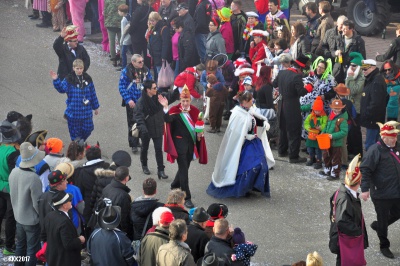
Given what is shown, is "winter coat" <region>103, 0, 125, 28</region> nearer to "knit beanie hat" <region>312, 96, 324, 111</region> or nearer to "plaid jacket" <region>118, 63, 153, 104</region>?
"plaid jacket" <region>118, 63, 153, 104</region>

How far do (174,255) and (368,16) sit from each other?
13.2 metres

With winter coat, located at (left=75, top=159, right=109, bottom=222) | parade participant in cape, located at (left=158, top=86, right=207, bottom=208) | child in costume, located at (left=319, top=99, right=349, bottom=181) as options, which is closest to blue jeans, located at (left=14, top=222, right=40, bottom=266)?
winter coat, located at (left=75, top=159, right=109, bottom=222)

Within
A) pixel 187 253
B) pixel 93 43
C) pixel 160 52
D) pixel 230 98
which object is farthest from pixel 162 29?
pixel 187 253

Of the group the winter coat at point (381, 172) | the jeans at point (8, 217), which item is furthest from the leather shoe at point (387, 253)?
the jeans at point (8, 217)

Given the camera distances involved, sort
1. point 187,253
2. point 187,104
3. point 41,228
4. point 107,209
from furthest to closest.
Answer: point 187,104, point 41,228, point 107,209, point 187,253

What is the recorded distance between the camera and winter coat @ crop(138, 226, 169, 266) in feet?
28.0

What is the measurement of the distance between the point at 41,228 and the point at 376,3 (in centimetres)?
1218

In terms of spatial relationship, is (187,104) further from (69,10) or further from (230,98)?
(69,10)

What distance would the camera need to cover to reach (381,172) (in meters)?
10.7

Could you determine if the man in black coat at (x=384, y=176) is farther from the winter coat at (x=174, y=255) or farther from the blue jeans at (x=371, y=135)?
the winter coat at (x=174, y=255)

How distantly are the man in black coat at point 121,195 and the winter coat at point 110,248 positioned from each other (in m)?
0.87

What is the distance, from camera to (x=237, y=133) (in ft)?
40.3

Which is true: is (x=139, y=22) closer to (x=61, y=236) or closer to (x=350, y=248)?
(x=350, y=248)

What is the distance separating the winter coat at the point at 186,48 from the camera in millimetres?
16016
